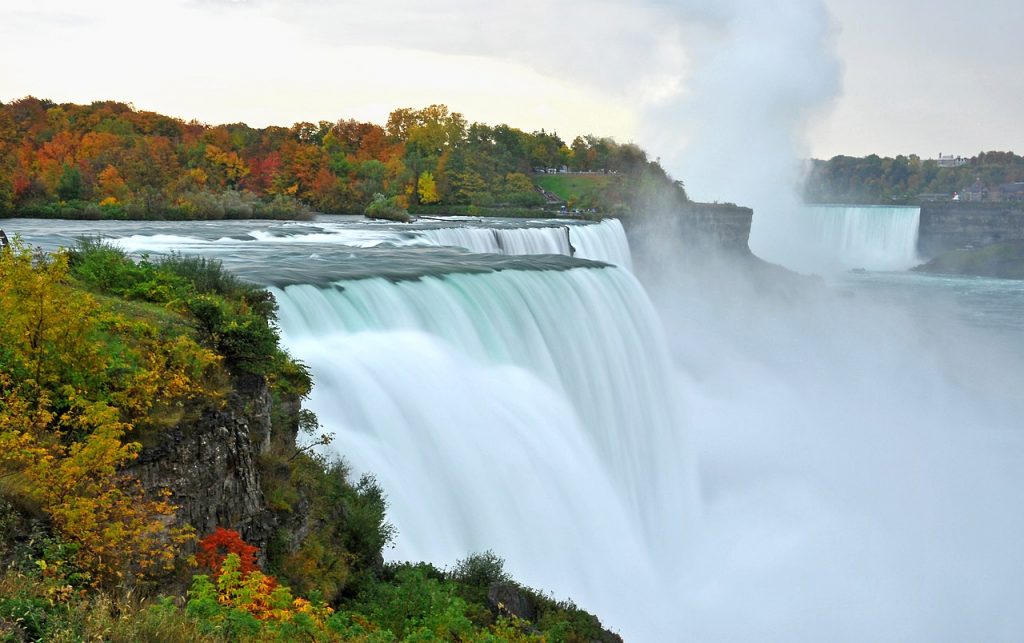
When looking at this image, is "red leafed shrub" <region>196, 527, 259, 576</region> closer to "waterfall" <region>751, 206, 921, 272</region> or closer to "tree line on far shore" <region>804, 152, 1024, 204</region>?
"waterfall" <region>751, 206, 921, 272</region>

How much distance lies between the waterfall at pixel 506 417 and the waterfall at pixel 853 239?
6976 centimetres

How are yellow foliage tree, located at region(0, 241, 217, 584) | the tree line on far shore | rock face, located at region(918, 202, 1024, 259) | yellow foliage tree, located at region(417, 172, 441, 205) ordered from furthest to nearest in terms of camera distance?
the tree line on far shore
rock face, located at region(918, 202, 1024, 259)
yellow foliage tree, located at region(417, 172, 441, 205)
yellow foliage tree, located at region(0, 241, 217, 584)

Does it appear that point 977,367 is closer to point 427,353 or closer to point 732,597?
point 732,597

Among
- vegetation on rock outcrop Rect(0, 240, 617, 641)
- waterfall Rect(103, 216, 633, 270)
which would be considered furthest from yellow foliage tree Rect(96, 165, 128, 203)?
vegetation on rock outcrop Rect(0, 240, 617, 641)

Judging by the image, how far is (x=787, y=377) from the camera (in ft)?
128

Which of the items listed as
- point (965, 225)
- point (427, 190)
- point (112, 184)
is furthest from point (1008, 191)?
point (112, 184)

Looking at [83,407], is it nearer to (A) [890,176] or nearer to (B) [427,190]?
(B) [427,190]

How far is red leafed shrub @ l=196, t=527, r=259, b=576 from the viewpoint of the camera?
878cm

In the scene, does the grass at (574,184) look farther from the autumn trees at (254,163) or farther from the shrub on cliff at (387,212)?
the shrub on cliff at (387,212)

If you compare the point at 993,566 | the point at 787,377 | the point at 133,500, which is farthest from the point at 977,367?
the point at 133,500

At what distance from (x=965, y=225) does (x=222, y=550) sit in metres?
94.4

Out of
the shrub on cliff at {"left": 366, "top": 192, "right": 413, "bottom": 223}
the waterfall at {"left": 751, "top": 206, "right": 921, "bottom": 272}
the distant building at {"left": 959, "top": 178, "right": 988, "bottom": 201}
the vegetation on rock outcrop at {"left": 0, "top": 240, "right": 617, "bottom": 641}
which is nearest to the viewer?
the vegetation on rock outcrop at {"left": 0, "top": 240, "right": 617, "bottom": 641}

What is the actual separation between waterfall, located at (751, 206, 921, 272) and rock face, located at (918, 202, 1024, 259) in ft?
5.06

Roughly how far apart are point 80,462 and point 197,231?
26.9 m
